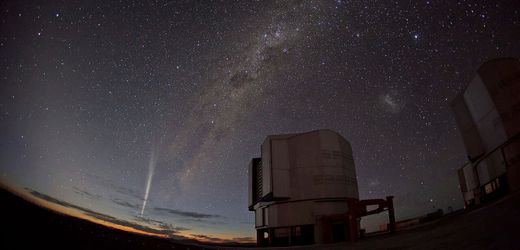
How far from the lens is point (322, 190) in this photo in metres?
27.0

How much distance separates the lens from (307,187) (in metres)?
27.6

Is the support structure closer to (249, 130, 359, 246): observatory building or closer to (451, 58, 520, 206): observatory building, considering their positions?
(249, 130, 359, 246): observatory building

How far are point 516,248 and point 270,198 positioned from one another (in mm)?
25080

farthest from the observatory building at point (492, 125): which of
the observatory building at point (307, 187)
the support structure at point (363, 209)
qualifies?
the observatory building at point (307, 187)

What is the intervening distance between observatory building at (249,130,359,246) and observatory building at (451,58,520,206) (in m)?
13.4

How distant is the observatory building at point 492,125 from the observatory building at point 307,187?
44.0 ft

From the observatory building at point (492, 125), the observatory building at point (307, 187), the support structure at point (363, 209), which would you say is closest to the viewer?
the support structure at point (363, 209)

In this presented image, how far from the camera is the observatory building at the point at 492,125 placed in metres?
21.2

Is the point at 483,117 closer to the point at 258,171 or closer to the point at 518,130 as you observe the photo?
the point at 518,130

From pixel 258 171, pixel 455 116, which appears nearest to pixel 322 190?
pixel 258 171

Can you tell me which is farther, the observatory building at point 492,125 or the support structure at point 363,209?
the observatory building at point 492,125

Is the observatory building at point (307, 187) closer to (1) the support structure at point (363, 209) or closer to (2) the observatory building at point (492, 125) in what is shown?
(1) the support structure at point (363, 209)

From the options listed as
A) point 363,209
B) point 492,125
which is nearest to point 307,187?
point 363,209

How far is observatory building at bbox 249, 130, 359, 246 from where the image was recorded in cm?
2673
